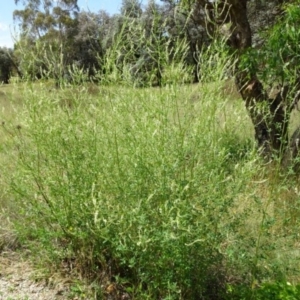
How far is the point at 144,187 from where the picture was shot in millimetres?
2236

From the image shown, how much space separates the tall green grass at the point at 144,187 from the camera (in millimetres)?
2162

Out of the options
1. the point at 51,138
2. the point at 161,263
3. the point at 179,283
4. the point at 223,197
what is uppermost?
the point at 51,138

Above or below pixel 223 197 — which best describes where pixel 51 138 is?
above

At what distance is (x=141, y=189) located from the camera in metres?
2.23

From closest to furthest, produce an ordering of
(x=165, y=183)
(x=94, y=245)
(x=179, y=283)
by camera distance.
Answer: (x=165, y=183) → (x=179, y=283) → (x=94, y=245)

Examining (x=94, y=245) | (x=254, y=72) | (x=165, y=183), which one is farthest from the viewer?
(x=254, y=72)

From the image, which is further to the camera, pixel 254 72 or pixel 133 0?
pixel 254 72

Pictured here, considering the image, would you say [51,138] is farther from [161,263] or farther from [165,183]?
[161,263]

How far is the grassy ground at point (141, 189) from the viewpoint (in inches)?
85.2

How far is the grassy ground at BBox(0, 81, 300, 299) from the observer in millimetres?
2164

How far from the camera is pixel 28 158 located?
8.50 ft

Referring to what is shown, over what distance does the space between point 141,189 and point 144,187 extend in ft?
0.07

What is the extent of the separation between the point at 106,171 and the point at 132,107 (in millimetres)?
396

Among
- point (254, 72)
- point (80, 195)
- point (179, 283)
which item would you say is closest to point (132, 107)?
point (80, 195)
